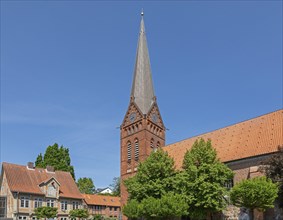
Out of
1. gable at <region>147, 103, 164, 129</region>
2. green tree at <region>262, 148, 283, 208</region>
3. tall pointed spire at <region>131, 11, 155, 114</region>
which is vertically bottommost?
green tree at <region>262, 148, 283, 208</region>

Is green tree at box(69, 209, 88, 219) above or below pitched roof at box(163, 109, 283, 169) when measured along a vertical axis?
below

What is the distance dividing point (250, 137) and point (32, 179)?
3196cm

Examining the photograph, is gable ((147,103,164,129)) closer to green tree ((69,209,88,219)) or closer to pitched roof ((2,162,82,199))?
green tree ((69,209,88,219))

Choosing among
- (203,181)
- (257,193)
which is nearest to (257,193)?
(257,193)

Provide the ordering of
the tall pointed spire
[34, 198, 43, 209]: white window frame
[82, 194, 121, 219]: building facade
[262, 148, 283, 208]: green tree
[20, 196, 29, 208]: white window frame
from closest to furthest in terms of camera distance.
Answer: [262, 148, 283, 208]: green tree < [20, 196, 29, 208]: white window frame < [34, 198, 43, 209]: white window frame < the tall pointed spire < [82, 194, 121, 219]: building facade

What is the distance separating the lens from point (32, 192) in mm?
51156

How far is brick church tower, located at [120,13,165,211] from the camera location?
173ft

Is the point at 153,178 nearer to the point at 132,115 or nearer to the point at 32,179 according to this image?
the point at 132,115

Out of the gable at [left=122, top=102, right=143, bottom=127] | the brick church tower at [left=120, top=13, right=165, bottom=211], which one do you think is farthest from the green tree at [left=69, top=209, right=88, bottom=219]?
the gable at [left=122, top=102, right=143, bottom=127]

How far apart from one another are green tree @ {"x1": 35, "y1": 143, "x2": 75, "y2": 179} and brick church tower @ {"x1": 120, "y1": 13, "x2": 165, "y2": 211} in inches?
778

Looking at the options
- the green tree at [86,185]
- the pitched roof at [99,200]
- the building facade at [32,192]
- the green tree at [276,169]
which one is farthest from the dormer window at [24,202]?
the green tree at [86,185]

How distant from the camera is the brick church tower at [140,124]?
173 feet

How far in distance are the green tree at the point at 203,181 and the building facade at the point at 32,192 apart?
25.4 m

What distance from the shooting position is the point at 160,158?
39.2 metres
